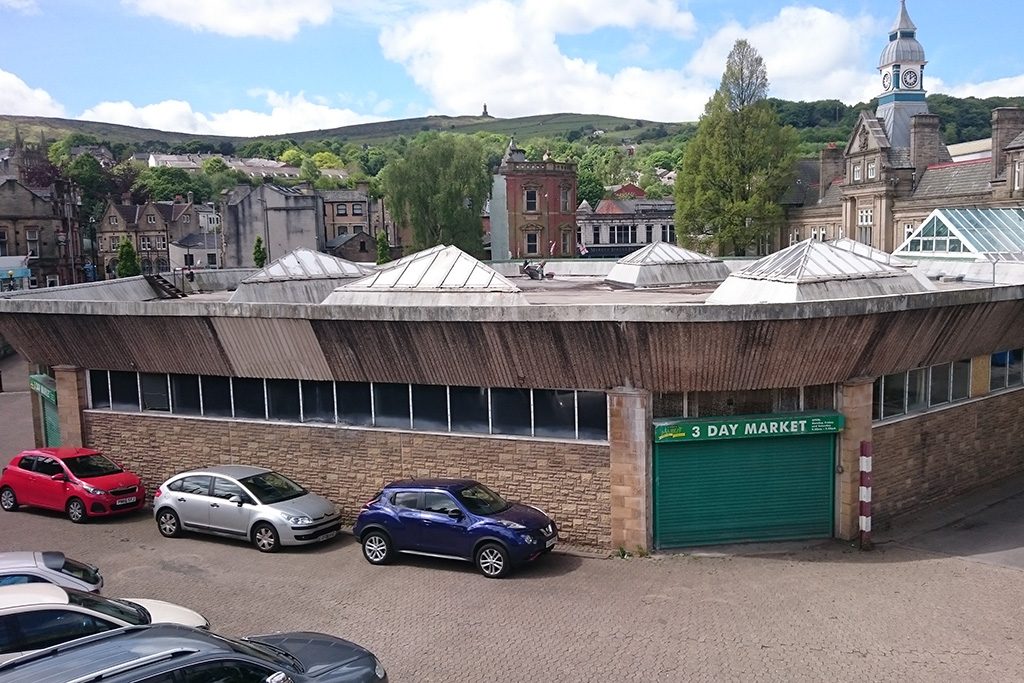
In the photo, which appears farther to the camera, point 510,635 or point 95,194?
point 95,194

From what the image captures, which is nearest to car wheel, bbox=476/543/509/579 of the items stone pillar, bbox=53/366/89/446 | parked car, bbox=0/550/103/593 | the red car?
parked car, bbox=0/550/103/593

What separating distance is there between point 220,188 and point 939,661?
129 m

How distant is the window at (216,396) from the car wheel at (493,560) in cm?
712

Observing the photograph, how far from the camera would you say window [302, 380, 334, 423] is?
57.1ft

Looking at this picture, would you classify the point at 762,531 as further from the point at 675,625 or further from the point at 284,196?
the point at 284,196

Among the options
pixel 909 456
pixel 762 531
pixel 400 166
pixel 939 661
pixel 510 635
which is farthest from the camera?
pixel 400 166

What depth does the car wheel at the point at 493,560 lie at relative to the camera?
13855 mm

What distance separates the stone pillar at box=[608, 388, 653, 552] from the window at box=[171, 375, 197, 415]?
894 centimetres

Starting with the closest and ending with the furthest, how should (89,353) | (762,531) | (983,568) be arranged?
(983,568)
(762,531)
(89,353)

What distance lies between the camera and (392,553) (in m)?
14.8

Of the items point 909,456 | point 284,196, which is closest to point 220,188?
point 284,196

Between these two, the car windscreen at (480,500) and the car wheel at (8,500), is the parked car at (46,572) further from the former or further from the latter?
the car wheel at (8,500)

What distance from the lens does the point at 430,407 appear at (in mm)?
16594

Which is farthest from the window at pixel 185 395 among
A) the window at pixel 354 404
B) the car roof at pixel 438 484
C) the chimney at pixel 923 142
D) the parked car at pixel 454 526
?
the chimney at pixel 923 142
